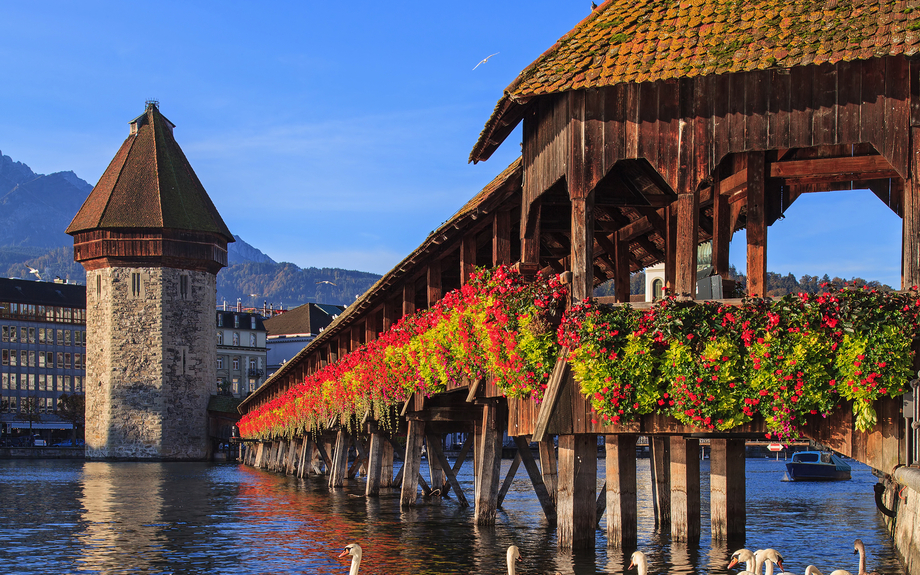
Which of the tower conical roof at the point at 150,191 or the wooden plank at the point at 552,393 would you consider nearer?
the wooden plank at the point at 552,393

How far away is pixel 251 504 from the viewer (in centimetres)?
3275

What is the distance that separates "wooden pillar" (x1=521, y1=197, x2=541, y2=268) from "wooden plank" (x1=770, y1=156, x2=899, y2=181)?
341 cm

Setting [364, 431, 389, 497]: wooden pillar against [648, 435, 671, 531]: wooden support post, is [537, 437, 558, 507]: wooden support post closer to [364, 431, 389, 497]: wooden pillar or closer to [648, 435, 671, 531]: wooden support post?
[648, 435, 671, 531]: wooden support post

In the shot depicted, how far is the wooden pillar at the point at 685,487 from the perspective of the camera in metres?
16.6

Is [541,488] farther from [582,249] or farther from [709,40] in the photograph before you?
[709,40]

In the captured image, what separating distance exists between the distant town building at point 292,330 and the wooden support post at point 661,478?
367 feet

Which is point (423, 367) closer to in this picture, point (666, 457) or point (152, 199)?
point (666, 457)

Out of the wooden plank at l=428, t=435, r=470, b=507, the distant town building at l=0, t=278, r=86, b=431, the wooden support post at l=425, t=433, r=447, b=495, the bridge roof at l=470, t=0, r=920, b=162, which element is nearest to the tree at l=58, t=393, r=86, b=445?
the distant town building at l=0, t=278, r=86, b=431

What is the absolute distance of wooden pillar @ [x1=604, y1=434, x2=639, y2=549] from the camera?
15367 millimetres

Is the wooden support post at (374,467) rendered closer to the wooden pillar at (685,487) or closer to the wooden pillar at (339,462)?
the wooden pillar at (339,462)

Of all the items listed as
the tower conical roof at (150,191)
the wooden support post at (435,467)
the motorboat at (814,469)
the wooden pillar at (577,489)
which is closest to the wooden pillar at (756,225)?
the wooden pillar at (577,489)

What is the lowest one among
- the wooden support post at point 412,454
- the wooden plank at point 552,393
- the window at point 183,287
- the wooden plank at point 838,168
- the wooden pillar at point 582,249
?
the wooden support post at point 412,454

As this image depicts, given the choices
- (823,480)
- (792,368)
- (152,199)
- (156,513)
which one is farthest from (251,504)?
(152,199)

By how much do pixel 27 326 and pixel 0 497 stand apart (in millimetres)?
84559
